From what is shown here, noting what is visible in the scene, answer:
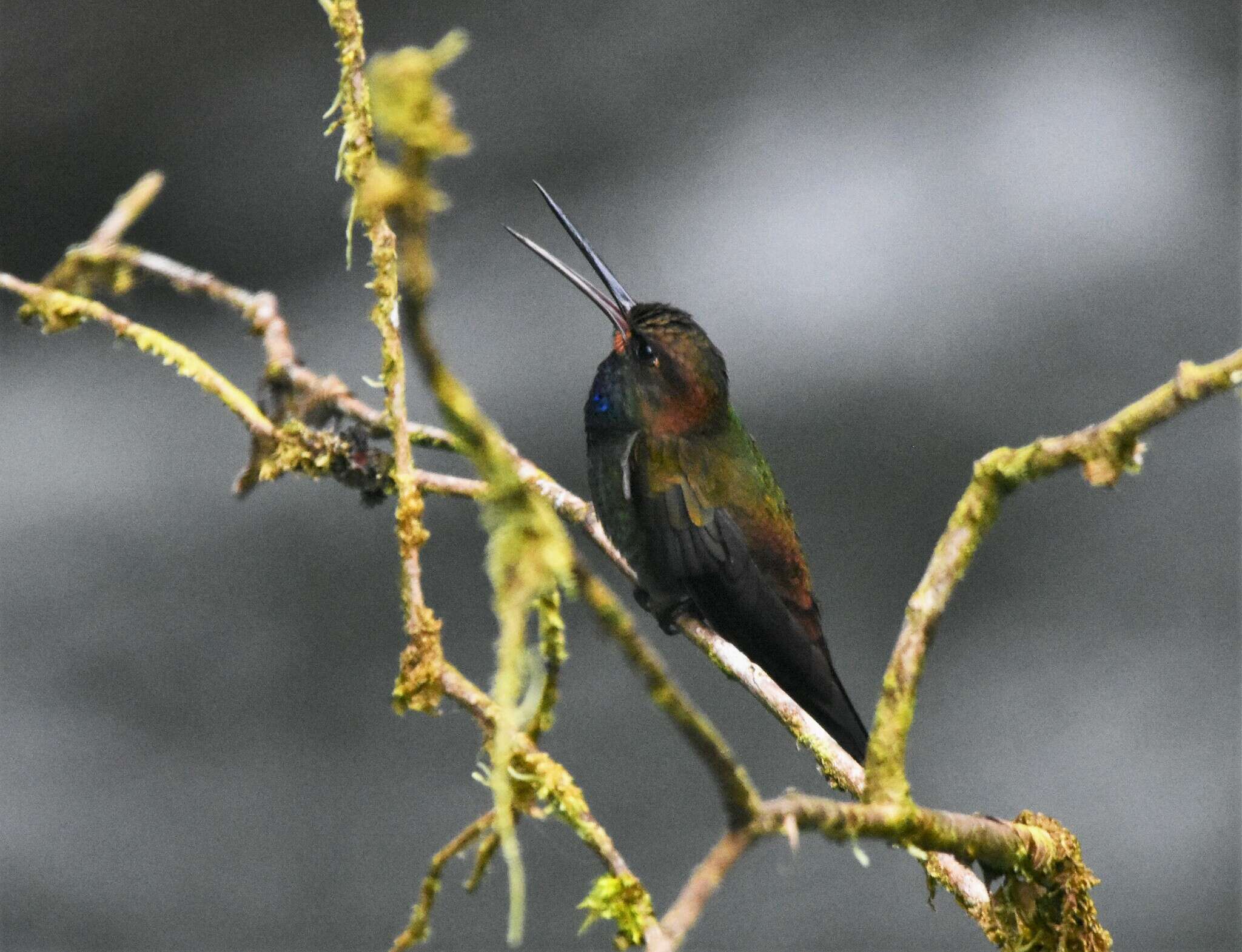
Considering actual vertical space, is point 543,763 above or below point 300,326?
below

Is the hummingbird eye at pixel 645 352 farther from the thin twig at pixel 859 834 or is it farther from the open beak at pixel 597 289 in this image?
the thin twig at pixel 859 834

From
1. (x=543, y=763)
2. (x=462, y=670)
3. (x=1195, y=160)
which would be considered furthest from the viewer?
A: (x=1195, y=160)

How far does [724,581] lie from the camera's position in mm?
2316

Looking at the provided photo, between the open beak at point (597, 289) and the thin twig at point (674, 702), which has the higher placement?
the open beak at point (597, 289)

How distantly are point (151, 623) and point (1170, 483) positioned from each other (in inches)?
139

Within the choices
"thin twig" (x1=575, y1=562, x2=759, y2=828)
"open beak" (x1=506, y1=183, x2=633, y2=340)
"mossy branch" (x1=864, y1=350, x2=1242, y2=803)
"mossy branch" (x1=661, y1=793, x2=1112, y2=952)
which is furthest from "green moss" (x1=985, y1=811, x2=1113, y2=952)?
"open beak" (x1=506, y1=183, x2=633, y2=340)

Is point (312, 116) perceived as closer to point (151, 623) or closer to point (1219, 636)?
point (151, 623)

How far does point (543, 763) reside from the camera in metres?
1.22

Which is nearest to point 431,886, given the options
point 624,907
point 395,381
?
point 624,907

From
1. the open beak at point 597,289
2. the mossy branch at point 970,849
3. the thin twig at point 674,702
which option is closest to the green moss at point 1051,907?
the mossy branch at point 970,849

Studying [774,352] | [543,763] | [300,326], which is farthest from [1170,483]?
[543,763]

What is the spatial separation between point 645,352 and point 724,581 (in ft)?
1.42

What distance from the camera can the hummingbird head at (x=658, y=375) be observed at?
235cm

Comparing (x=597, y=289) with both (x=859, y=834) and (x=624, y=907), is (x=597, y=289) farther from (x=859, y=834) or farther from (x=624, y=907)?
(x=859, y=834)
